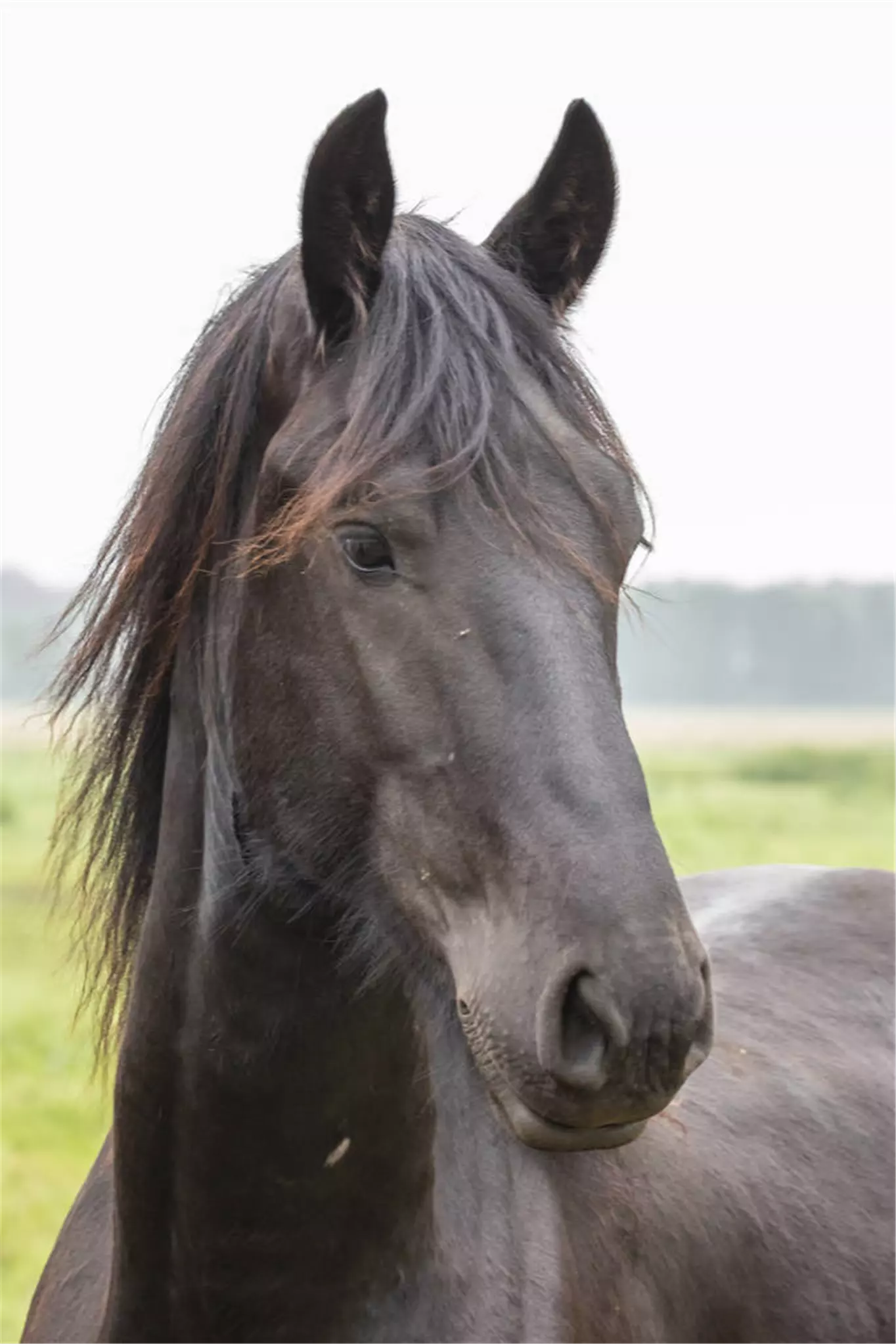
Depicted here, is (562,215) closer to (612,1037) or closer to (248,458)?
(248,458)

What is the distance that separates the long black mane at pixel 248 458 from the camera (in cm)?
207

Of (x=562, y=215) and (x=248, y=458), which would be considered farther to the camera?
(x=562, y=215)

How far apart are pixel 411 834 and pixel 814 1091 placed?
68.0 inches

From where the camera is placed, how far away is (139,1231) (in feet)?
7.63

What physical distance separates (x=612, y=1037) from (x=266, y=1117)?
76cm

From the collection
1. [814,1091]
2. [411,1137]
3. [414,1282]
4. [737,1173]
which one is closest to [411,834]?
[411,1137]

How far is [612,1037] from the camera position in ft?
5.51

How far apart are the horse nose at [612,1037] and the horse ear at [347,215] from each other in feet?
3.44

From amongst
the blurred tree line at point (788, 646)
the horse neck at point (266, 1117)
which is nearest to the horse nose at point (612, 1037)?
the horse neck at point (266, 1117)

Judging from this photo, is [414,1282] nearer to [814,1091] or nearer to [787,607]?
[814,1091]

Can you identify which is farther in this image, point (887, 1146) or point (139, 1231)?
point (887, 1146)

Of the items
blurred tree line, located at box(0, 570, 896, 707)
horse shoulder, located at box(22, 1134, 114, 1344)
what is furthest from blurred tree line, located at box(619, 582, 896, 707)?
horse shoulder, located at box(22, 1134, 114, 1344)

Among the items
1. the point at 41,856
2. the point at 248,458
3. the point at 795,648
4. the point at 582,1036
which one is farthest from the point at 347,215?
the point at 795,648

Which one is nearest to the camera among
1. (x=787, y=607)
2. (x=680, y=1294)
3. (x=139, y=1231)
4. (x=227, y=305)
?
(x=139, y=1231)
